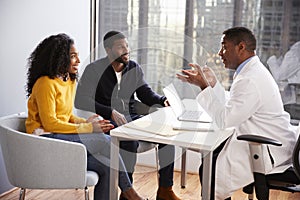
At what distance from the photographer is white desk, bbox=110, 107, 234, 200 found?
228 centimetres

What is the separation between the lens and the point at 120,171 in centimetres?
266

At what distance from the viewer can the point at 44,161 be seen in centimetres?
241

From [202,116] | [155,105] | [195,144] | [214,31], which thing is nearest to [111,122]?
[155,105]

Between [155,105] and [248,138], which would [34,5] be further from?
[248,138]

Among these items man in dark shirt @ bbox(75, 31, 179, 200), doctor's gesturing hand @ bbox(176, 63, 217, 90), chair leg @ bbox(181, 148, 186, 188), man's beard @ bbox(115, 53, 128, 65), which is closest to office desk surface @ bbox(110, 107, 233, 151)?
doctor's gesturing hand @ bbox(176, 63, 217, 90)

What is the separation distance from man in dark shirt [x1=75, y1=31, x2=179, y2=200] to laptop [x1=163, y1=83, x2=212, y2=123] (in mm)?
323

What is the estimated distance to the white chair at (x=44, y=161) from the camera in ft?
7.88

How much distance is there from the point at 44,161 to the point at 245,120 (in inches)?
41.4

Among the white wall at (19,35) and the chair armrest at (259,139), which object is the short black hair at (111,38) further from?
the chair armrest at (259,139)

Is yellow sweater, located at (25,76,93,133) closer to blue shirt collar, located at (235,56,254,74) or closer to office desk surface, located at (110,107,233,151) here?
office desk surface, located at (110,107,233,151)

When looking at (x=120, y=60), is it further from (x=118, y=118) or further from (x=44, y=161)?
(x=44, y=161)

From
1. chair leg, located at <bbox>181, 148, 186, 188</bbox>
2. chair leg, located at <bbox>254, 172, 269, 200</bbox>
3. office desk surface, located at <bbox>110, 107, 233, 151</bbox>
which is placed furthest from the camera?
chair leg, located at <bbox>181, 148, 186, 188</bbox>

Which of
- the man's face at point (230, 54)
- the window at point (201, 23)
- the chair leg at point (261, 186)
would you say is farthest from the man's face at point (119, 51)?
the chair leg at point (261, 186)

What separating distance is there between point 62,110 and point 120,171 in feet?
1.53
